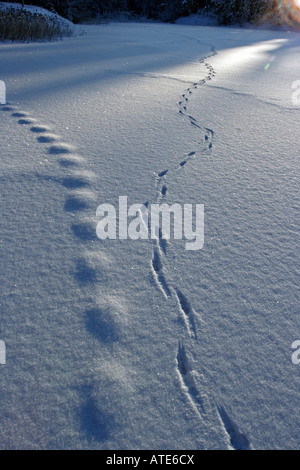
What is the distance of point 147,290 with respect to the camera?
87 centimetres

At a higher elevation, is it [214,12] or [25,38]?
[214,12]

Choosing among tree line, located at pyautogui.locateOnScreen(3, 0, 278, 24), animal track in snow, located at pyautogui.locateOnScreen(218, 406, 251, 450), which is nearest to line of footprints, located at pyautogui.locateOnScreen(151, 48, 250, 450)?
animal track in snow, located at pyautogui.locateOnScreen(218, 406, 251, 450)

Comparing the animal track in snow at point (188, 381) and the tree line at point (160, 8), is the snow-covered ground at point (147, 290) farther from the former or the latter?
the tree line at point (160, 8)

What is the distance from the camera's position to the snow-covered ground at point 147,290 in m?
0.62

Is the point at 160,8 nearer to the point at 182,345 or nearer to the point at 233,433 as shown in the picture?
the point at 182,345

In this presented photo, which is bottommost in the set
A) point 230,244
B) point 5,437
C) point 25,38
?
point 5,437

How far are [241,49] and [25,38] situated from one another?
11.3 feet

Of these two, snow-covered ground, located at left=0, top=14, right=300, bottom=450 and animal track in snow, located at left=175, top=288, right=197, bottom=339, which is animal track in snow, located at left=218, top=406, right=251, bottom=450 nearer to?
snow-covered ground, located at left=0, top=14, right=300, bottom=450

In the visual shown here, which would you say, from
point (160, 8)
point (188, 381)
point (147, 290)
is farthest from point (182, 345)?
point (160, 8)

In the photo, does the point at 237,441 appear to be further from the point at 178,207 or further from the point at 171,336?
the point at 178,207

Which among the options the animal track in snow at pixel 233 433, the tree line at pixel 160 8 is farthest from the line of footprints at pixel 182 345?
the tree line at pixel 160 8

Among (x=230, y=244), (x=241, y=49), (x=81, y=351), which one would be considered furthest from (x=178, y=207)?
(x=241, y=49)

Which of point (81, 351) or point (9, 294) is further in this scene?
point (9, 294)

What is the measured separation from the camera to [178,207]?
3.90 feet
